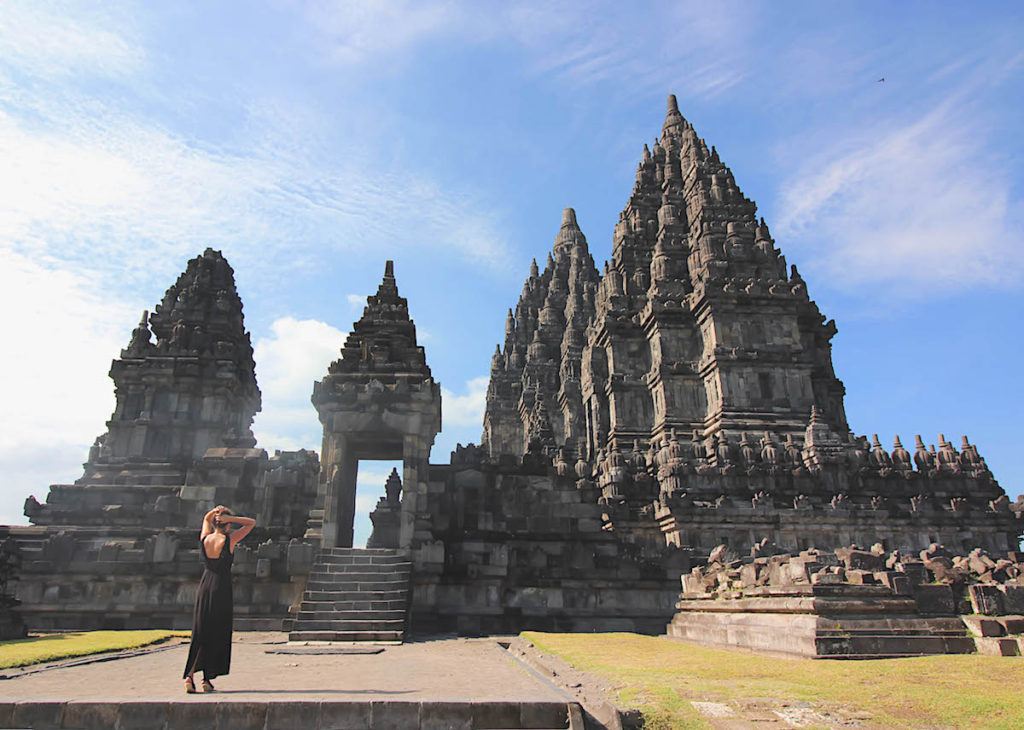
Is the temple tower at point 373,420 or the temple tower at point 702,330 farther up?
the temple tower at point 702,330

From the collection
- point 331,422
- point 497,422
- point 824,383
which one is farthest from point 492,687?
point 497,422

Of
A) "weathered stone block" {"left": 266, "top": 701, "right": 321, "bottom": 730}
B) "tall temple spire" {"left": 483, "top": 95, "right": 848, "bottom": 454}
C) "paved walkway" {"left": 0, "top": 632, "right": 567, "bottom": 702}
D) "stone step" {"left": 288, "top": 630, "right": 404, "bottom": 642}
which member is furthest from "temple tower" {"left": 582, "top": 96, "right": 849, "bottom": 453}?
"weathered stone block" {"left": 266, "top": 701, "right": 321, "bottom": 730}

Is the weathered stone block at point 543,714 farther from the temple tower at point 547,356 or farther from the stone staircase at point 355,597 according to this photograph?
the temple tower at point 547,356

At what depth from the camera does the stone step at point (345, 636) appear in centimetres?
1341

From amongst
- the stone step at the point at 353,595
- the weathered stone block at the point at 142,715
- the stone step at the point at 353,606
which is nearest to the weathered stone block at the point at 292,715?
the weathered stone block at the point at 142,715

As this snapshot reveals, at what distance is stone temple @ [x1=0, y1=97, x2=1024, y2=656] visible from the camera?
13594mm

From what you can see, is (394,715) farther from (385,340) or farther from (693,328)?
(693,328)

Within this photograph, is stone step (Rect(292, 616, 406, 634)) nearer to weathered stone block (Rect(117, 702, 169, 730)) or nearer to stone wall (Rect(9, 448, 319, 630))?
stone wall (Rect(9, 448, 319, 630))

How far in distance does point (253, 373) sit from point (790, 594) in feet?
135

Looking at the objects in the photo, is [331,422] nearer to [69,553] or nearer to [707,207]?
[69,553]

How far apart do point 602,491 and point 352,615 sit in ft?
54.1

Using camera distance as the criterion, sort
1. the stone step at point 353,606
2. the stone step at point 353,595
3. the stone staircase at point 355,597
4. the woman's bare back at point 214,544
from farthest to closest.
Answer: the stone step at point 353,595, the stone step at point 353,606, the stone staircase at point 355,597, the woman's bare back at point 214,544

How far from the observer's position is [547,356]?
6166cm

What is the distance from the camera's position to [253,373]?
45.8 meters
